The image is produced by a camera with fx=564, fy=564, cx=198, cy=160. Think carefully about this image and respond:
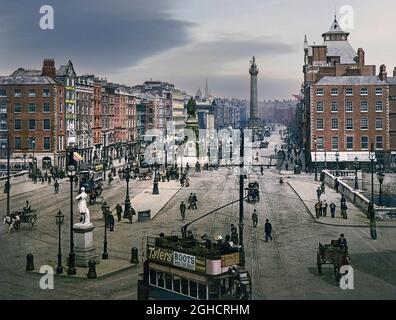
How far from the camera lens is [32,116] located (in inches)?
2886

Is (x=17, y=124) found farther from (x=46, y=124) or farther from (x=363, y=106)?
(x=363, y=106)

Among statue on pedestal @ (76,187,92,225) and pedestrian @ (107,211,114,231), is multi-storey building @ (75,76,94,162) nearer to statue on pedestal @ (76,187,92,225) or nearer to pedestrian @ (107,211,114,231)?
pedestrian @ (107,211,114,231)

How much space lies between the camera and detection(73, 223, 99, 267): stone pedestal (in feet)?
79.0

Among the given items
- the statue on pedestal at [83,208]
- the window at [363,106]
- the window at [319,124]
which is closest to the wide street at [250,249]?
the statue on pedestal at [83,208]

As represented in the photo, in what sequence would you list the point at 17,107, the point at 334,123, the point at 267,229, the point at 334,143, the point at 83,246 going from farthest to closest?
the point at 334,123
the point at 334,143
the point at 17,107
the point at 267,229
the point at 83,246

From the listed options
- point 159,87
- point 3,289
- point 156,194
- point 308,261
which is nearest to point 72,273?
point 3,289

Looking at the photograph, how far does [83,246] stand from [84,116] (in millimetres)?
62851

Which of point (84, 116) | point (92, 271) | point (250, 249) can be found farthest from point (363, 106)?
→ point (92, 271)

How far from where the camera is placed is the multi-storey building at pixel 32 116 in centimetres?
7306

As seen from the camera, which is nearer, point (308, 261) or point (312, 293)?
point (312, 293)

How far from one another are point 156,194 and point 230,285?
35.0m

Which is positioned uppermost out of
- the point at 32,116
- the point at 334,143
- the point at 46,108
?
the point at 46,108

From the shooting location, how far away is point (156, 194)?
5081cm
